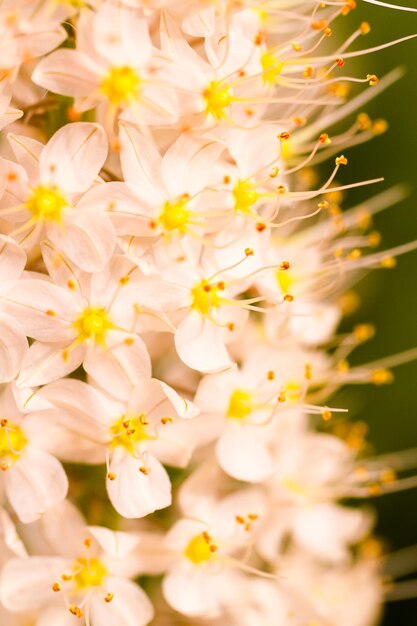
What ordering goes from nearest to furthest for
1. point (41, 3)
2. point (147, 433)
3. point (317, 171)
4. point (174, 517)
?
point (41, 3), point (147, 433), point (174, 517), point (317, 171)

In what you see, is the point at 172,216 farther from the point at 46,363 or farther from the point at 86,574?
the point at 86,574

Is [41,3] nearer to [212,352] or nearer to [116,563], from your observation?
[212,352]

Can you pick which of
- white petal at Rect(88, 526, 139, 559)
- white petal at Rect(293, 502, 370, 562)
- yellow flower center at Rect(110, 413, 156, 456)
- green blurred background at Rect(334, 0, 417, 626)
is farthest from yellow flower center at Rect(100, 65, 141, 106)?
green blurred background at Rect(334, 0, 417, 626)

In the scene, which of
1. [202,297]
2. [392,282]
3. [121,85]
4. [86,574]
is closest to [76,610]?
[86,574]

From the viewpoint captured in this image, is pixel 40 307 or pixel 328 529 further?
pixel 328 529

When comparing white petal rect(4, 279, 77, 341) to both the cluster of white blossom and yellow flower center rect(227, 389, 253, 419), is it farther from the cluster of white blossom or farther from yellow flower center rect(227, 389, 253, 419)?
yellow flower center rect(227, 389, 253, 419)

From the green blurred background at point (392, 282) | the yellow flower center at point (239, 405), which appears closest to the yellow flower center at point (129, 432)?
the yellow flower center at point (239, 405)

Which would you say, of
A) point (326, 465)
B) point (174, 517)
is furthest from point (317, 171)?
point (174, 517)

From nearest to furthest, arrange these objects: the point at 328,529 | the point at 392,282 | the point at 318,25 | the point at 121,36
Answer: the point at 121,36
the point at 318,25
the point at 328,529
the point at 392,282
